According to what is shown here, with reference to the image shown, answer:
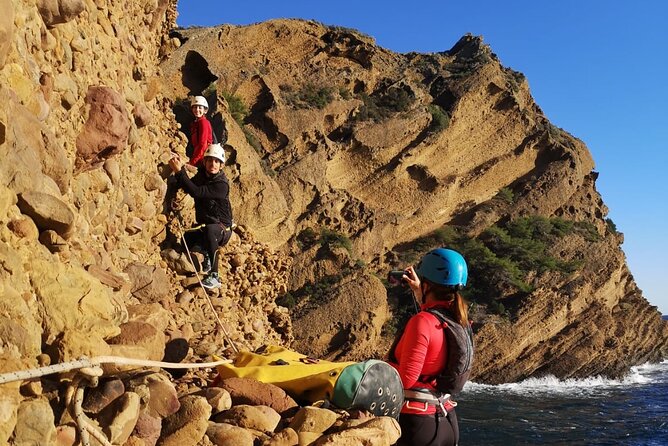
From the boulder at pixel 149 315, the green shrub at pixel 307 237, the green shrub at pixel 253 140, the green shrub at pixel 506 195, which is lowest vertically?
the boulder at pixel 149 315

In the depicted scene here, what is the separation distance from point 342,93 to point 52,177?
24250 mm

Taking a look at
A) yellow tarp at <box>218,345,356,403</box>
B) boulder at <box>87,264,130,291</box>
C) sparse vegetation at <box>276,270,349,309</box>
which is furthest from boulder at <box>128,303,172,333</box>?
sparse vegetation at <box>276,270,349,309</box>

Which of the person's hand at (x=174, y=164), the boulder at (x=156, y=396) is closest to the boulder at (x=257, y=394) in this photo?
the boulder at (x=156, y=396)

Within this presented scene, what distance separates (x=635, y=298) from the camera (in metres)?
29.9

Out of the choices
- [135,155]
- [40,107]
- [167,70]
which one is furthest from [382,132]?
[40,107]

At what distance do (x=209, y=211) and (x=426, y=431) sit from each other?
16.1 feet

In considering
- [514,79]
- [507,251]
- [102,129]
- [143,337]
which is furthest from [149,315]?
[514,79]

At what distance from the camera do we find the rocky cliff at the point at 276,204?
3451 millimetres

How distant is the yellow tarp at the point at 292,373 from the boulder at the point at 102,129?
2.09 meters

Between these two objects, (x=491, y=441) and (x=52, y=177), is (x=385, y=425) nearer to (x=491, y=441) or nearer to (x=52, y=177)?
(x=52, y=177)

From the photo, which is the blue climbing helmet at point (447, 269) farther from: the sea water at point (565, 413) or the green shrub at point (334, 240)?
the green shrub at point (334, 240)

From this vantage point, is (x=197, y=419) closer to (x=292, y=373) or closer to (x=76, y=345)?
(x=76, y=345)

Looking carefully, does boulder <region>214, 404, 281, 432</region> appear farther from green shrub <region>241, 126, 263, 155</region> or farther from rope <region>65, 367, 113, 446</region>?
green shrub <region>241, 126, 263, 155</region>

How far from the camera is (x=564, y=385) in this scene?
83.1 feet
